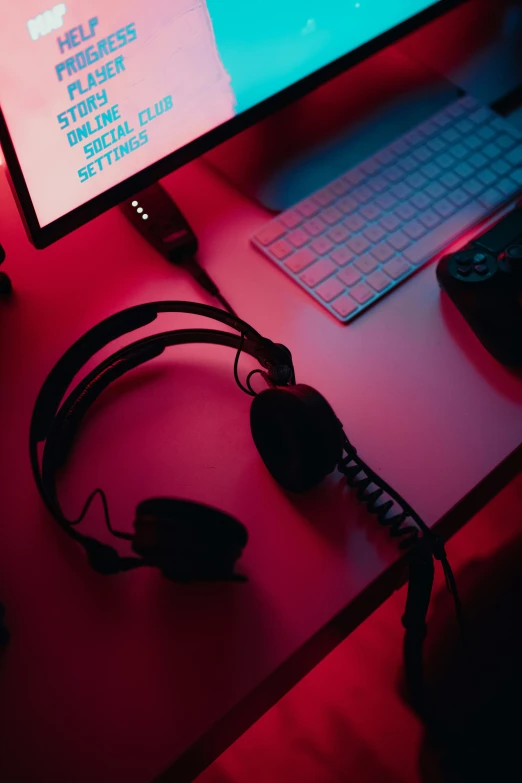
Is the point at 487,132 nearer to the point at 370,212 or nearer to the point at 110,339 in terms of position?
the point at 370,212

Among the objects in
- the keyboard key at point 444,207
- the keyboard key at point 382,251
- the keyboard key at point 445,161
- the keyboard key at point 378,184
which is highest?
the keyboard key at point 378,184

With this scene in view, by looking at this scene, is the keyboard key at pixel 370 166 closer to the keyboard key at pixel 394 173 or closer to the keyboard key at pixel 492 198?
the keyboard key at pixel 394 173

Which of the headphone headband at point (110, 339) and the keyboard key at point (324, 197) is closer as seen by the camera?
the headphone headband at point (110, 339)

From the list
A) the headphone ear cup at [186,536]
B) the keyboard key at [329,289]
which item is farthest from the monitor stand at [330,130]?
the headphone ear cup at [186,536]

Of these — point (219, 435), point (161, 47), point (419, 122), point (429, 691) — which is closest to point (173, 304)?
point (219, 435)

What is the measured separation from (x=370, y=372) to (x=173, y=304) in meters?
0.18

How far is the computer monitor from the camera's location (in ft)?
1.79

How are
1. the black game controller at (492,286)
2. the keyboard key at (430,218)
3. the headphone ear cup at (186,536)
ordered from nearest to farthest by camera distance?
the headphone ear cup at (186,536) → the black game controller at (492,286) → the keyboard key at (430,218)

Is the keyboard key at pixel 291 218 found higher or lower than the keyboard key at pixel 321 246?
higher

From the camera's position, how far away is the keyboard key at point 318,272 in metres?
0.68

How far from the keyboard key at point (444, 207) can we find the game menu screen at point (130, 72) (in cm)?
19

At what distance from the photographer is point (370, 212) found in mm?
727

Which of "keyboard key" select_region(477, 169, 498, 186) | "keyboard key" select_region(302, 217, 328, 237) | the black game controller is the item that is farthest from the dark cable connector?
"keyboard key" select_region(477, 169, 498, 186)

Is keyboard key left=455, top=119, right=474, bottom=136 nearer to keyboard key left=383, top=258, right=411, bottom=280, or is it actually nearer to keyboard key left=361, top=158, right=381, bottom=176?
keyboard key left=361, top=158, right=381, bottom=176
